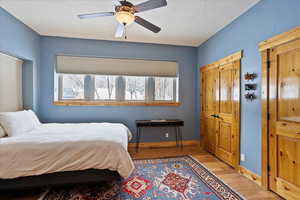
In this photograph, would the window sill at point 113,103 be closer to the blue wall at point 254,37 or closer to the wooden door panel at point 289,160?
the blue wall at point 254,37

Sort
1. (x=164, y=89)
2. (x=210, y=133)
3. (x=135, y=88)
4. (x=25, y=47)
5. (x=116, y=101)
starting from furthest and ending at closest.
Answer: (x=164, y=89) → (x=135, y=88) → (x=116, y=101) → (x=210, y=133) → (x=25, y=47)

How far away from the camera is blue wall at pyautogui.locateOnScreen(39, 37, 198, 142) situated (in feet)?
12.6

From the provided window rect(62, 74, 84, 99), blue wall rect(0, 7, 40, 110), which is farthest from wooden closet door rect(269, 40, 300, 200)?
blue wall rect(0, 7, 40, 110)

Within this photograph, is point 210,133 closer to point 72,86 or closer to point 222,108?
point 222,108

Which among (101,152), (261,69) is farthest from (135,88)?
(261,69)

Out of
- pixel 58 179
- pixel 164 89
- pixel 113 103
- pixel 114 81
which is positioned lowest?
pixel 58 179

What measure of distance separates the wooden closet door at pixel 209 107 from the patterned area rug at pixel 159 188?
1053 millimetres

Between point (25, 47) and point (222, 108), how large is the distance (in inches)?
168

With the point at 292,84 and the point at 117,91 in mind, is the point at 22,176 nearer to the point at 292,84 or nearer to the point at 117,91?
the point at 117,91

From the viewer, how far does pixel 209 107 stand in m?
3.85

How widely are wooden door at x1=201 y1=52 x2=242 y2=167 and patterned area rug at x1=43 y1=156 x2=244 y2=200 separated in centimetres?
73

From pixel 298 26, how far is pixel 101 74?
3718 millimetres

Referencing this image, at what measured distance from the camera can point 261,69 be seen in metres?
2.38

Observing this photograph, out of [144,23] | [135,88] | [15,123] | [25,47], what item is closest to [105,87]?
[135,88]
